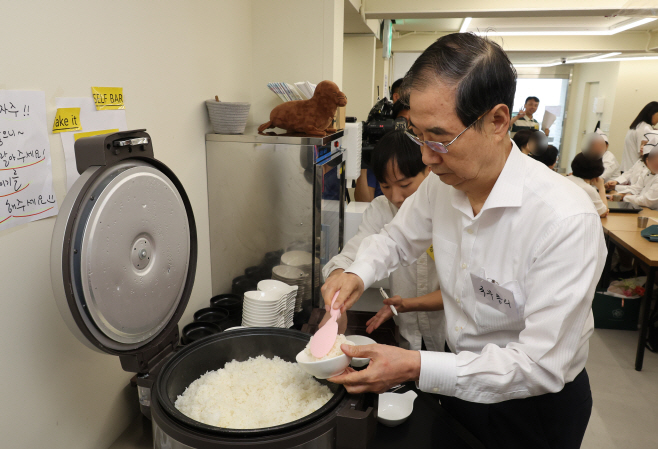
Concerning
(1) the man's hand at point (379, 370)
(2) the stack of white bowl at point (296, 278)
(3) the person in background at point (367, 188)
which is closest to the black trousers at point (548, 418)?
(1) the man's hand at point (379, 370)

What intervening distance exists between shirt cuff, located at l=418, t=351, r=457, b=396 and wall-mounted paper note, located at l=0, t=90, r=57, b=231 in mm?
1053

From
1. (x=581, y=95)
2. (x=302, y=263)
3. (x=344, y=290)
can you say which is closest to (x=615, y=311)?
(x=302, y=263)

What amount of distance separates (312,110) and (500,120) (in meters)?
1.27

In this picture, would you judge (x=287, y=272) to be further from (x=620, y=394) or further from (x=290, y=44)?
(x=620, y=394)

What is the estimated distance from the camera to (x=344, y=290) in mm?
1329

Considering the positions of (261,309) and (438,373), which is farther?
(261,309)

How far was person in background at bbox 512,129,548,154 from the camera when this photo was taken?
457 centimetres

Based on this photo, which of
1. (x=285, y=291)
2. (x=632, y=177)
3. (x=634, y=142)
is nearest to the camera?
(x=285, y=291)

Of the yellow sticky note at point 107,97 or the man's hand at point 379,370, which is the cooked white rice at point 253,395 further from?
the yellow sticky note at point 107,97

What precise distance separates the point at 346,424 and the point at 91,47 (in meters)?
1.27

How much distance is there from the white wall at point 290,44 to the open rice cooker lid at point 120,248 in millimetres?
1626

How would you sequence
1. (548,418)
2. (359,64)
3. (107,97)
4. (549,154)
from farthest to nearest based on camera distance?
(359,64) < (549,154) < (107,97) < (548,418)

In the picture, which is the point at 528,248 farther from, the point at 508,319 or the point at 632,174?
the point at 632,174

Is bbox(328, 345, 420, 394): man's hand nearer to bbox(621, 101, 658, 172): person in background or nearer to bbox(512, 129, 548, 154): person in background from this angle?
bbox(512, 129, 548, 154): person in background
